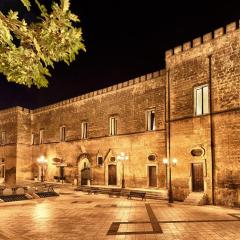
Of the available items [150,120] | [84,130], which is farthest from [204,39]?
[84,130]

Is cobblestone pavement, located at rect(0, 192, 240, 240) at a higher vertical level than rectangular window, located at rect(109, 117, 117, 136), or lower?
lower

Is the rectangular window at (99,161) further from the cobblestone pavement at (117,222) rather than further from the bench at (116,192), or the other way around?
the cobblestone pavement at (117,222)

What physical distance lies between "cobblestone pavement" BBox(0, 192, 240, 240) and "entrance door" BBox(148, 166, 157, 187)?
16.5 ft

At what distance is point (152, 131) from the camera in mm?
21266

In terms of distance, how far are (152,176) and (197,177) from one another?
474 centimetres

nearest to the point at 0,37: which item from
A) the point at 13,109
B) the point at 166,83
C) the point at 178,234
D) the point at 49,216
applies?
the point at 178,234

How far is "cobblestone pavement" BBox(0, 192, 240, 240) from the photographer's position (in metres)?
9.71

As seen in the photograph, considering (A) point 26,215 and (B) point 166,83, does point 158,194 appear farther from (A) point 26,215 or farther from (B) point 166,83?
(A) point 26,215

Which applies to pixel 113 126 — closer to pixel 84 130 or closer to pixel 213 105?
pixel 84 130

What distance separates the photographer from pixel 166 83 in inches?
760

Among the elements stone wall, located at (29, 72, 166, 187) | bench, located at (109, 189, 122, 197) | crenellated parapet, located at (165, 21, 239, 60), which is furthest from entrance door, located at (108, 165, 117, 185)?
crenellated parapet, located at (165, 21, 239, 60)

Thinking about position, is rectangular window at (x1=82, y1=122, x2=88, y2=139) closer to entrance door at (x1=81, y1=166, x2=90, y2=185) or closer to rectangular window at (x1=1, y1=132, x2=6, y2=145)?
entrance door at (x1=81, y1=166, x2=90, y2=185)

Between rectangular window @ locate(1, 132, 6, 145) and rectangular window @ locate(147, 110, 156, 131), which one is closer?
rectangular window @ locate(147, 110, 156, 131)

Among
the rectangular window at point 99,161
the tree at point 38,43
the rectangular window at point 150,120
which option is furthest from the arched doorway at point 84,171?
the tree at point 38,43
